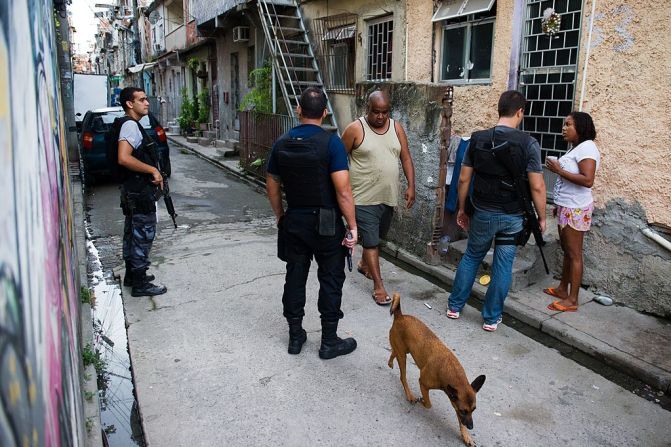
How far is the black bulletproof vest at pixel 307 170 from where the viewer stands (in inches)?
136

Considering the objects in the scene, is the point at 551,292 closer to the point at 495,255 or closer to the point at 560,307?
the point at 560,307

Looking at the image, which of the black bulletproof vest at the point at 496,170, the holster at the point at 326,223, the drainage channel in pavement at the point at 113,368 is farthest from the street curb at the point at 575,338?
the drainage channel in pavement at the point at 113,368

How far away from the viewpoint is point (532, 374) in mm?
3678

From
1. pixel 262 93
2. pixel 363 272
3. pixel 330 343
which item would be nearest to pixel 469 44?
pixel 363 272

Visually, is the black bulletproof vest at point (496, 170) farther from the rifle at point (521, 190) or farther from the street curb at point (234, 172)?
the street curb at point (234, 172)

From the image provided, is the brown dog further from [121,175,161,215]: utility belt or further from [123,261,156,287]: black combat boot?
[123,261,156,287]: black combat boot

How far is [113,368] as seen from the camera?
3973mm

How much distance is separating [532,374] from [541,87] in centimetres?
339

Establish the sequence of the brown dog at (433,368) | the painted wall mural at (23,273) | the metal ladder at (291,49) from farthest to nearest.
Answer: the metal ladder at (291,49) → the brown dog at (433,368) → the painted wall mural at (23,273)

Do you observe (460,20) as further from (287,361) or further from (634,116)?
(287,361)

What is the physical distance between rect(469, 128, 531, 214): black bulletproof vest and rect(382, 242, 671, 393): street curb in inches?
41.5

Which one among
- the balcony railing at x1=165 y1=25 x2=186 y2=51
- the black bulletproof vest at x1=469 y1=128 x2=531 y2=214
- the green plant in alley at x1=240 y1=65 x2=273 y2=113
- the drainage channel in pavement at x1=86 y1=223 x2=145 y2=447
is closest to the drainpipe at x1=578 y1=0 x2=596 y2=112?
the black bulletproof vest at x1=469 y1=128 x2=531 y2=214

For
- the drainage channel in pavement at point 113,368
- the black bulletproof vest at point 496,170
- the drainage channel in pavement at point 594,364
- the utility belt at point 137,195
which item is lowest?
the drainage channel in pavement at point 113,368

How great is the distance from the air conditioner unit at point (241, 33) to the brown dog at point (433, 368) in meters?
13.5
